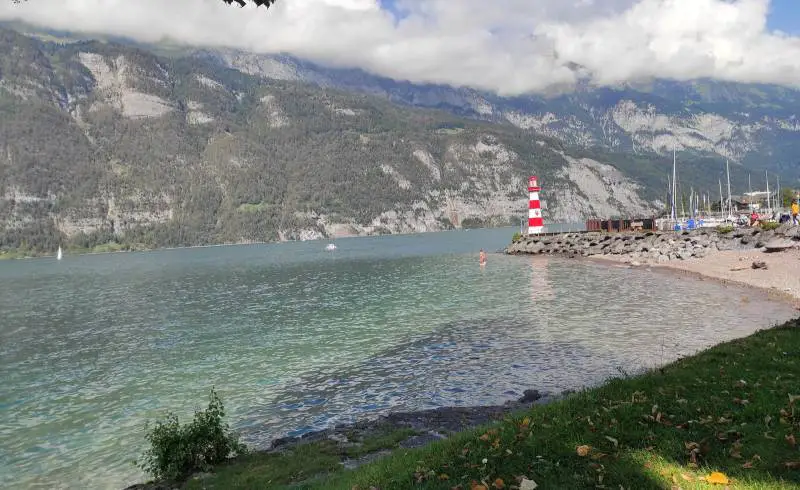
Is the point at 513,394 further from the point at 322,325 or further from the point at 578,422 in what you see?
the point at 322,325

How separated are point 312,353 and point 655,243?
73801mm

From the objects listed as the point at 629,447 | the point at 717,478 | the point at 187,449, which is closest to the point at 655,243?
the point at 629,447

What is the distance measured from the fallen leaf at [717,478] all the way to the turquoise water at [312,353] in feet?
41.3

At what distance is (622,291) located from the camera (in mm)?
49656

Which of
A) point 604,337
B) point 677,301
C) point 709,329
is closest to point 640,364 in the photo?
point 604,337

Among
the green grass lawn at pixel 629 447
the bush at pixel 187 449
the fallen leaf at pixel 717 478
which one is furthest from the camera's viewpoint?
the bush at pixel 187 449

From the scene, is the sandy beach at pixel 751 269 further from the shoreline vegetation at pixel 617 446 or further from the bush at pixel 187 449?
the bush at pixel 187 449

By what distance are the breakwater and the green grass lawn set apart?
65.4 metres

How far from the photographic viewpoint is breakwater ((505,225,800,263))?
236 feet

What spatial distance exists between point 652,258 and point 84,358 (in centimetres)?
7414

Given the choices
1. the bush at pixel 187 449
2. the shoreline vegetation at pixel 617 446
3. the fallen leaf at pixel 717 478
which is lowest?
the bush at pixel 187 449

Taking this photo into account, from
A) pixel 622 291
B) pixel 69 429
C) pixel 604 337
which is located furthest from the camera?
pixel 622 291

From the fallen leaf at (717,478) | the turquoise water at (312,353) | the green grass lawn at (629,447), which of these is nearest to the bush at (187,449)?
the green grass lawn at (629,447)

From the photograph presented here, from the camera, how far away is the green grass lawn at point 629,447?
25.4ft
